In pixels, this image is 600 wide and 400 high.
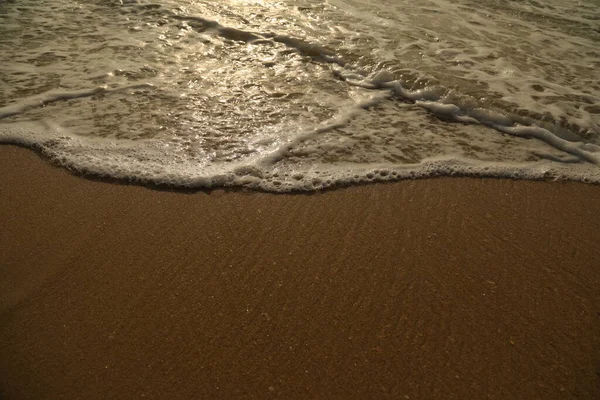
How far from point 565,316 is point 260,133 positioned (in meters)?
2.31

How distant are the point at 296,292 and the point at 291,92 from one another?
2.29m

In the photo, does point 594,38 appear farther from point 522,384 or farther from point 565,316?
point 522,384

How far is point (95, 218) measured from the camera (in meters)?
2.68

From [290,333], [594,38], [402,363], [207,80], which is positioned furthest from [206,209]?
[594,38]

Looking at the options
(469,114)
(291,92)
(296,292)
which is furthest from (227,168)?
(469,114)

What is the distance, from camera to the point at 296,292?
229 cm

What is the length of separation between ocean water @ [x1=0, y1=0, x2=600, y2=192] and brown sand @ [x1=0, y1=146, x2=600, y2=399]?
314 millimetres

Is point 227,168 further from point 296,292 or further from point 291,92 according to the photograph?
point 291,92

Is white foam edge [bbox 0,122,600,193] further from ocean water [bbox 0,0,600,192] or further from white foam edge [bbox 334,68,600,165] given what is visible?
white foam edge [bbox 334,68,600,165]

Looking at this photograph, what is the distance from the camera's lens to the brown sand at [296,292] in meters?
1.93

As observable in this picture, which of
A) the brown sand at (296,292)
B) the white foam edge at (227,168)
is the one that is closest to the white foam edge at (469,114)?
the white foam edge at (227,168)

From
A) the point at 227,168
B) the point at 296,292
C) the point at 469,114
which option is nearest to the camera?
the point at 296,292

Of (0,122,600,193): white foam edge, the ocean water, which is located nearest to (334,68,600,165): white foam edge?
the ocean water

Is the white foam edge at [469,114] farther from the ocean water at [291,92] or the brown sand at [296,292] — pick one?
the brown sand at [296,292]
